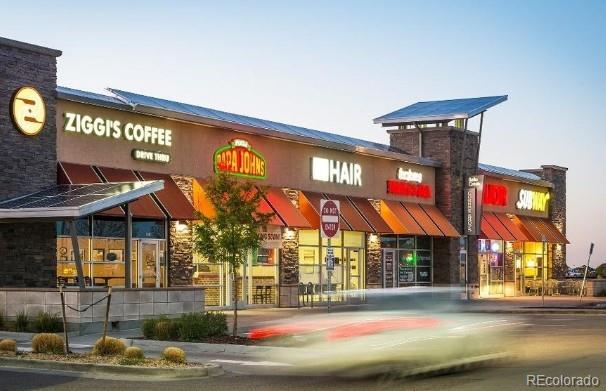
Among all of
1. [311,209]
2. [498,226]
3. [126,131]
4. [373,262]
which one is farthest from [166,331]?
[498,226]

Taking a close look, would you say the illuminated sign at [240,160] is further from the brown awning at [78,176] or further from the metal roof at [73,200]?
the metal roof at [73,200]

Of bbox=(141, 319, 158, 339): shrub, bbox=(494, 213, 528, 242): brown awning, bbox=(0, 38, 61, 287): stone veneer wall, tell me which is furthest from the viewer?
bbox=(494, 213, 528, 242): brown awning

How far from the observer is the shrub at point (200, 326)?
24.5m

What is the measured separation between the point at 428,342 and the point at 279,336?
3.53 meters

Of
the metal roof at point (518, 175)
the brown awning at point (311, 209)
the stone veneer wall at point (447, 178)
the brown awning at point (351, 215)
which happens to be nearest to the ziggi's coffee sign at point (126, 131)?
the brown awning at point (311, 209)

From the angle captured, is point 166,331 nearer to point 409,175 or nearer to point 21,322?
point 21,322

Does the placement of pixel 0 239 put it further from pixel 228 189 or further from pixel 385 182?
pixel 385 182

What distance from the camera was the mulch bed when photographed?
61.9ft

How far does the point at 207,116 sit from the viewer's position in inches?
1651

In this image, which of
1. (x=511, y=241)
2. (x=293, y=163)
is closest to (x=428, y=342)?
(x=293, y=163)

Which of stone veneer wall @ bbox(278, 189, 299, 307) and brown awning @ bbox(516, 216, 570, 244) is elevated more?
brown awning @ bbox(516, 216, 570, 244)

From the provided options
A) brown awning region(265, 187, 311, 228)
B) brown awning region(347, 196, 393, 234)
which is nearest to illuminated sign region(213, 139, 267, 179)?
brown awning region(265, 187, 311, 228)

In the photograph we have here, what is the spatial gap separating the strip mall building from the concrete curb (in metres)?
11.0

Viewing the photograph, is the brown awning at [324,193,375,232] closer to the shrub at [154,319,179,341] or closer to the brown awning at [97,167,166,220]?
the brown awning at [97,167,166,220]
